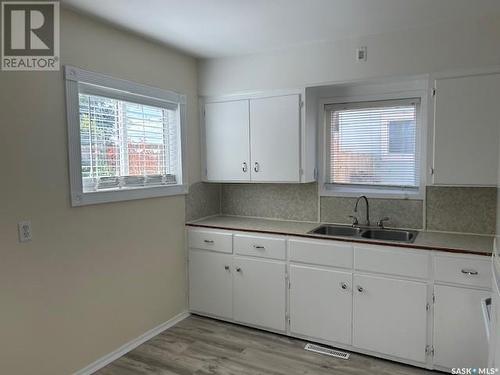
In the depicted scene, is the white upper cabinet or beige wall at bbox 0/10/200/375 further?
the white upper cabinet

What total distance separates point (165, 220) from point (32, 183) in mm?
1231

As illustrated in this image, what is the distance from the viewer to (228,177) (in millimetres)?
Result: 3520

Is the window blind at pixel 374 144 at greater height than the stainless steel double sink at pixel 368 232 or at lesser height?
greater

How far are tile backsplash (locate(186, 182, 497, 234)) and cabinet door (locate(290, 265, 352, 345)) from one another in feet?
2.29

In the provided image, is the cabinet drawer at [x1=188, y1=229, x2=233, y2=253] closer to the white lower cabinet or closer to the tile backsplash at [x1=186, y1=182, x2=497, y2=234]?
the white lower cabinet

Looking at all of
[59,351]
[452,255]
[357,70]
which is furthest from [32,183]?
[452,255]

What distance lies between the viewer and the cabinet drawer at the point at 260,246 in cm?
302

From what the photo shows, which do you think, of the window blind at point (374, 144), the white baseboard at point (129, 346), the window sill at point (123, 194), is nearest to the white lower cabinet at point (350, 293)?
the white baseboard at point (129, 346)

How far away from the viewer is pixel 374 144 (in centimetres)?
330

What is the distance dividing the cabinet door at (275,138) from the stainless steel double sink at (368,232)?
53 centimetres

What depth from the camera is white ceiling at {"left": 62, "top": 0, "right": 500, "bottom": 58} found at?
7.44ft

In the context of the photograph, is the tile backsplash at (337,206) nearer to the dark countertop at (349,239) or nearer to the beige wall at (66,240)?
the dark countertop at (349,239)

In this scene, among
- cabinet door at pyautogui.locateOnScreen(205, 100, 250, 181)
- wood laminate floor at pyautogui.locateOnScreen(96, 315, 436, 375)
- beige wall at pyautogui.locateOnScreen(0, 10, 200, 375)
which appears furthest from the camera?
cabinet door at pyautogui.locateOnScreen(205, 100, 250, 181)

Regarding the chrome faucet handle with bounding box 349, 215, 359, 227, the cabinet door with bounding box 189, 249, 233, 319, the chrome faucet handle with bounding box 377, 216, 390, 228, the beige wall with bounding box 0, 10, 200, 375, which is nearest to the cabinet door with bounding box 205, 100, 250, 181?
the beige wall with bounding box 0, 10, 200, 375
